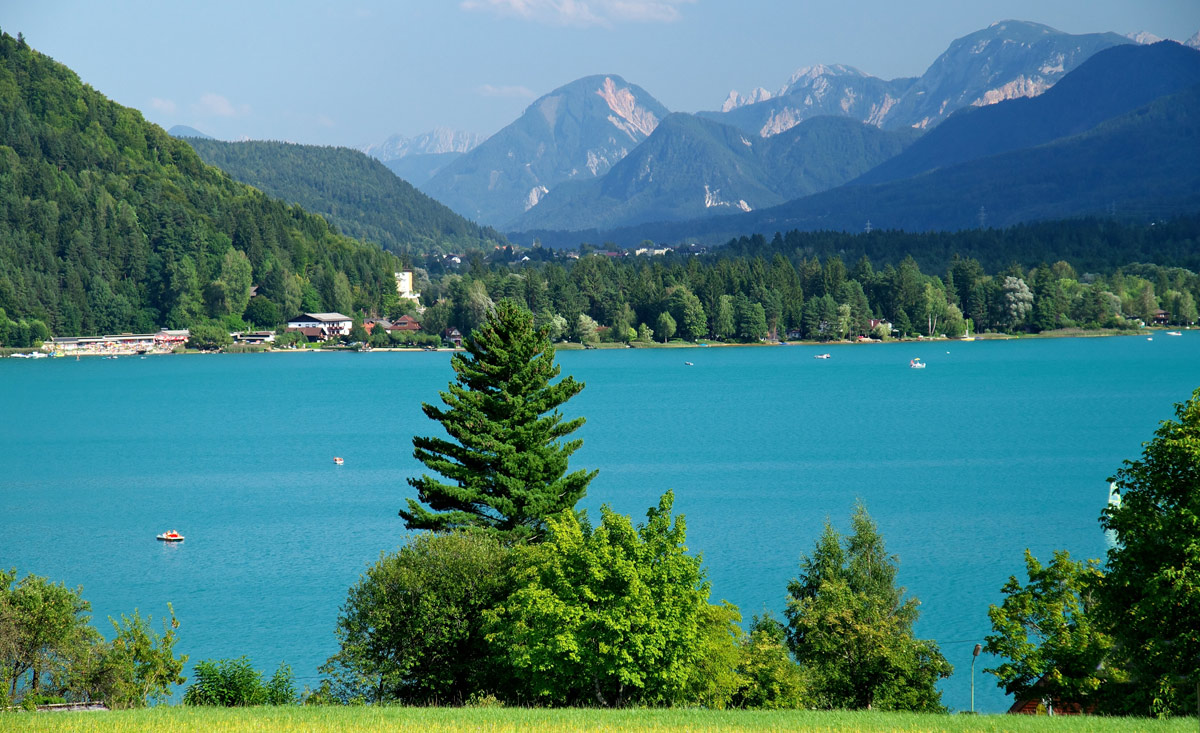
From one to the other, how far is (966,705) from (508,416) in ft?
44.9

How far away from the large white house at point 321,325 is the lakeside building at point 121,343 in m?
16.5

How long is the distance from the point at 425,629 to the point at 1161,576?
556 inches

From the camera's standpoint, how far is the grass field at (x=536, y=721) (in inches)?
721

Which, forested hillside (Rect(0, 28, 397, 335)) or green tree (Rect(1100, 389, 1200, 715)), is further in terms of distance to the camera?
forested hillside (Rect(0, 28, 397, 335))

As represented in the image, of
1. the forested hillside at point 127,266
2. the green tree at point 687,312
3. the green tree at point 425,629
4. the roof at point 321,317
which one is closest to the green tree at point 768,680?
the green tree at point 425,629

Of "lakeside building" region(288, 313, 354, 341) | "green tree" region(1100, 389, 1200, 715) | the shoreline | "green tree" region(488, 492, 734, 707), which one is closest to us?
"green tree" region(1100, 389, 1200, 715)

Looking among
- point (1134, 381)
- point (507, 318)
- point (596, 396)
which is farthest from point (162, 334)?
point (507, 318)

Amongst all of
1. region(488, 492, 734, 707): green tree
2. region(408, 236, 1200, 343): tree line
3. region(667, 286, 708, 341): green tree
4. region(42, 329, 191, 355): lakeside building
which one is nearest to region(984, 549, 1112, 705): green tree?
region(488, 492, 734, 707): green tree

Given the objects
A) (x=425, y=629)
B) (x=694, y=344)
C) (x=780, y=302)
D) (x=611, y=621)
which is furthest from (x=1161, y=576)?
(x=780, y=302)

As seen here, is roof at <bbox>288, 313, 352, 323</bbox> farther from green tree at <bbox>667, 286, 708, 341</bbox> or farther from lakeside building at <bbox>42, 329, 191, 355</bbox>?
green tree at <bbox>667, 286, 708, 341</bbox>

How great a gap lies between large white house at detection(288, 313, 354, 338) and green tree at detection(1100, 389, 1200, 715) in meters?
174

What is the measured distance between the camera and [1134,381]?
11488cm

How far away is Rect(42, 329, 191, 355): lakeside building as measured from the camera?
172m

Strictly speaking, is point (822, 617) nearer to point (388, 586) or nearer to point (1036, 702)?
point (1036, 702)
